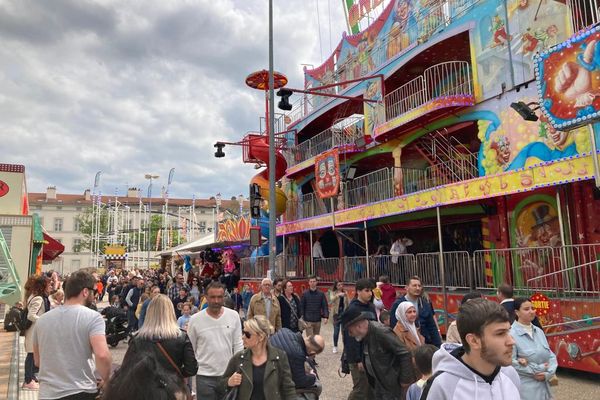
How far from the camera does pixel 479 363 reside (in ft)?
7.21

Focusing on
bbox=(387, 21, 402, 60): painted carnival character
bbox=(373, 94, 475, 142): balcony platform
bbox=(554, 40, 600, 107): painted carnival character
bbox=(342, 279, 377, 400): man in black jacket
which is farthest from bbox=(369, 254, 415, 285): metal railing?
bbox=(342, 279, 377, 400): man in black jacket

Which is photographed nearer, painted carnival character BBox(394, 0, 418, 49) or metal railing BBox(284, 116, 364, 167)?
painted carnival character BBox(394, 0, 418, 49)

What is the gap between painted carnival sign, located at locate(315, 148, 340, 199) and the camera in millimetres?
16641

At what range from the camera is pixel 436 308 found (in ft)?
39.1

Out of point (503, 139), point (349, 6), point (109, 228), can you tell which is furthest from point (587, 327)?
point (109, 228)

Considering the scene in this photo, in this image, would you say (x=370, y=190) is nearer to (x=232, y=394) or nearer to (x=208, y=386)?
(x=208, y=386)

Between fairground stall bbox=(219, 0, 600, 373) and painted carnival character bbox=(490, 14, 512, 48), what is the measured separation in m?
0.04

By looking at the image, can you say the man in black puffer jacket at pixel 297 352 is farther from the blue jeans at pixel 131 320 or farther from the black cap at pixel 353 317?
the blue jeans at pixel 131 320

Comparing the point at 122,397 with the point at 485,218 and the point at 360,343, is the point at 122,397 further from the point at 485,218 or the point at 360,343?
the point at 485,218

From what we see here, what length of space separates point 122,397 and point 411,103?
51.2ft

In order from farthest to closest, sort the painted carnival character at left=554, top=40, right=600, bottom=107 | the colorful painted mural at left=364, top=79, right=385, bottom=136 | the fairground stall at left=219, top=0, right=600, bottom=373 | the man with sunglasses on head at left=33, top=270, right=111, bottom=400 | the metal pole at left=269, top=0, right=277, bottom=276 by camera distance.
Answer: the colorful painted mural at left=364, top=79, right=385, bottom=136 < the metal pole at left=269, top=0, right=277, bottom=276 < the fairground stall at left=219, top=0, right=600, bottom=373 < the painted carnival character at left=554, top=40, right=600, bottom=107 < the man with sunglasses on head at left=33, top=270, right=111, bottom=400

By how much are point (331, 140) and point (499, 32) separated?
355 inches

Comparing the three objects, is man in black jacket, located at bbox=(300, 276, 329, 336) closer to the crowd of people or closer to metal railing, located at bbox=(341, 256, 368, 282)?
the crowd of people

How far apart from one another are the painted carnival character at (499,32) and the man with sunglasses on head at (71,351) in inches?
499
